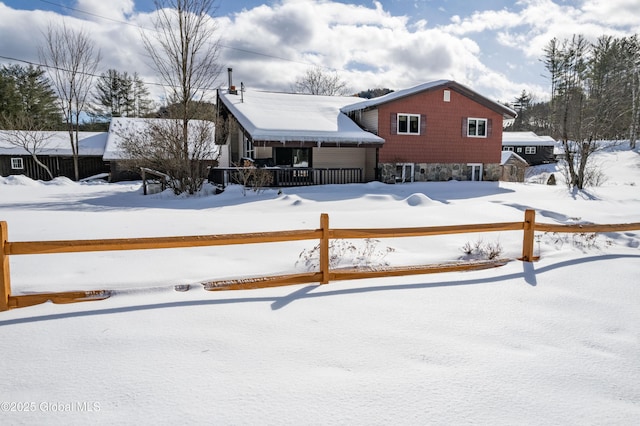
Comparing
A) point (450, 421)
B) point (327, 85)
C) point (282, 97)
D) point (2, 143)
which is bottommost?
point (450, 421)

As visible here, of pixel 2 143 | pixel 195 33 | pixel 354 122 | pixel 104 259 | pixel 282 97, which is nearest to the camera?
pixel 104 259

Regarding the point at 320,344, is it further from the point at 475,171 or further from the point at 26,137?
the point at 26,137

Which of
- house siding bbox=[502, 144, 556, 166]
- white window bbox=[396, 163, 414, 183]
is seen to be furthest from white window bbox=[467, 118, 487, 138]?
house siding bbox=[502, 144, 556, 166]

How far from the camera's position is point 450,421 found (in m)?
2.45

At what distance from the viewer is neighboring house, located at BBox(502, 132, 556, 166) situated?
1828 inches

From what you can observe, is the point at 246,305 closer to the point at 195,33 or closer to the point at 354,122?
the point at 195,33

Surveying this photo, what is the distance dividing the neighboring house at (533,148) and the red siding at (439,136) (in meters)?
26.5

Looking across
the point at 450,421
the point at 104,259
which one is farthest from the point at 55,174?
the point at 450,421

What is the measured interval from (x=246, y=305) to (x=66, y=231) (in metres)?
5.52

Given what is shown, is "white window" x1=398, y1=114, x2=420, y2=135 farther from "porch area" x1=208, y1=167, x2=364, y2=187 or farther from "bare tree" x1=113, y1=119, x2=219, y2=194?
"bare tree" x1=113, y1=119, x2=219, y2=194

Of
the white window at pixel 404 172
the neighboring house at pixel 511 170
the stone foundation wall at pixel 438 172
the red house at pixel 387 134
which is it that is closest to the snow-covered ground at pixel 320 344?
the red house at pixel 387 134

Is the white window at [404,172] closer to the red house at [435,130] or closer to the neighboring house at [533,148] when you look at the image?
the red house at [435,130]

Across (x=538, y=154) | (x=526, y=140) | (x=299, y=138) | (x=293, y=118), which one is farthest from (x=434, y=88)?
(x=538, y=154)

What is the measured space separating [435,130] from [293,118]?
8.22 m
